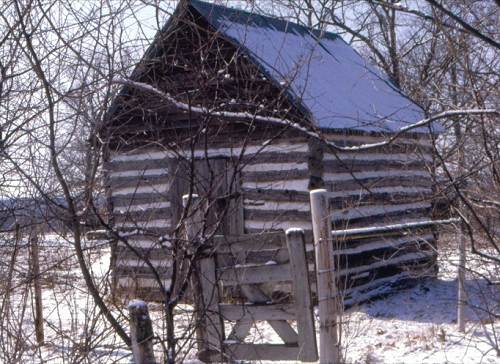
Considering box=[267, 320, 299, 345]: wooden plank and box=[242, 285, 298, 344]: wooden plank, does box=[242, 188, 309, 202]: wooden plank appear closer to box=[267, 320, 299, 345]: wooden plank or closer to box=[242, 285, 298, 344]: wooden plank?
box=[242, 285, 298, 344]: wooden plank

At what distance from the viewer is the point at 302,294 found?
18.4 feet

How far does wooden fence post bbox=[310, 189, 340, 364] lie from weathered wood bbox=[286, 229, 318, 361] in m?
0.38

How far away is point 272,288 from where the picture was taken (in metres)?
10.3

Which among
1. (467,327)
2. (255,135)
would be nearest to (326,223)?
(467,327)

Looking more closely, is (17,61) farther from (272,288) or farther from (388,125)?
(388,125)

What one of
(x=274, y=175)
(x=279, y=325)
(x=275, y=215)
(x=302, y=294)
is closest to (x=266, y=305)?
(x=279, y=325)

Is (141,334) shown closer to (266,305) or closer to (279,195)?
(266,305)

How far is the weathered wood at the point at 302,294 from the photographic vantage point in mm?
5566

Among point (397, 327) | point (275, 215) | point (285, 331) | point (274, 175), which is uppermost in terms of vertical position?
point (274, 175)

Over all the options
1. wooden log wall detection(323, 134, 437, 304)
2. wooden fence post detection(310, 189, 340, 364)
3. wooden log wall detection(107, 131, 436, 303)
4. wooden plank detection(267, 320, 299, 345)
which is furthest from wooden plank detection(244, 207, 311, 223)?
wooden fence post detection(310, 189, 340, 364)

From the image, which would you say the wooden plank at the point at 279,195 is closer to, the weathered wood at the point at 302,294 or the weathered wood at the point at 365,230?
the weathered wood at the point at 365,230

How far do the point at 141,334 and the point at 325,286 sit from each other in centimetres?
193

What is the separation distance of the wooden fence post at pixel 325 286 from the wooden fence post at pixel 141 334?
1.79 meters

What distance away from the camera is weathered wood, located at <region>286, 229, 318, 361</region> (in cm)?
557
